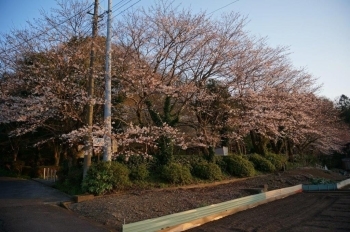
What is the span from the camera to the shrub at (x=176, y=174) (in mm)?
12727

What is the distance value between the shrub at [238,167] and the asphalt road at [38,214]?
31.8 ft

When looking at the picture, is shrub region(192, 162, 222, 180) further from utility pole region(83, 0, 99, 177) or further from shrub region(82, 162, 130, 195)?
utility pole region(83, 0, 99, 177)

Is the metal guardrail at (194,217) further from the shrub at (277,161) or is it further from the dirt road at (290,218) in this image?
the shrub at (277,161)

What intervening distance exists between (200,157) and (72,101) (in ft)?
24.5

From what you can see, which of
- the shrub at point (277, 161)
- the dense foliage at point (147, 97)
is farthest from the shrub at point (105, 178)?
the shrub at point (277, 161)

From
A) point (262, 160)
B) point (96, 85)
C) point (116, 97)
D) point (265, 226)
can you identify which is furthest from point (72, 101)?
point (262, 160)

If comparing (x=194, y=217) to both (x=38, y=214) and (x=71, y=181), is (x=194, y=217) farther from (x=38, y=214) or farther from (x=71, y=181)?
(x=71, y=181)

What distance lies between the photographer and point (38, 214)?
26.1 ft

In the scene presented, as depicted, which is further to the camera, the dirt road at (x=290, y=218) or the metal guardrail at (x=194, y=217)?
the dirt road at (x=290, y=218)

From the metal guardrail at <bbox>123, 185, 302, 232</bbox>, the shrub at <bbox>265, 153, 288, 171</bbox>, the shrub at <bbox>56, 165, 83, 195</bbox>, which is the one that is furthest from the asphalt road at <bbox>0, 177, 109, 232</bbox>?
the shrub at <bbox>265, 153, 288, 171</bbox>

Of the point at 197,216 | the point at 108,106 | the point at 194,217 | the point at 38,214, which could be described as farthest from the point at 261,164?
the point at 38,214

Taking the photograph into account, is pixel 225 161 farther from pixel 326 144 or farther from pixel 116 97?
pixel 326 144

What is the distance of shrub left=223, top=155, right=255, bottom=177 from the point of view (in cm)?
1700

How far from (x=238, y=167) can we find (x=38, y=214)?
11665 millimetres
